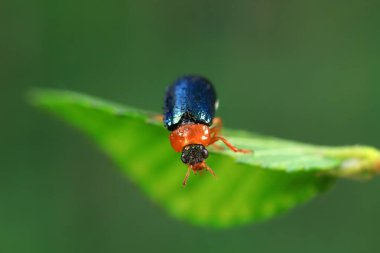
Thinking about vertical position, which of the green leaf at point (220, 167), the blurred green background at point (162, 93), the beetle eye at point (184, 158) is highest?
the blurred green background at point (162, 93)

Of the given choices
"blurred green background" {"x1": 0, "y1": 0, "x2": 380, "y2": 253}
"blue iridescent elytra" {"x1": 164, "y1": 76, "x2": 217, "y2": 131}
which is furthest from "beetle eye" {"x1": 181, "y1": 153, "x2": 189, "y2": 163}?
"blurred green background" {"x1": 0, "y1": 0, "x2": 380, "y2": 253}

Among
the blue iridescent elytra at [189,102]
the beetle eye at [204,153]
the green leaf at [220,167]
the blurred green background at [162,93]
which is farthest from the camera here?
the blurred green background at [162,93]

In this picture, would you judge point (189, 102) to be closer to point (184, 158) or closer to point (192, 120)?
point (192, 120)

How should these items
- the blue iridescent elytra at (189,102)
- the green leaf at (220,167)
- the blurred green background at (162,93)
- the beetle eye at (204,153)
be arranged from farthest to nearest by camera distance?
the blurred green background at (162,93)
the blue iridescent elytra at (189,102)
the beetle eye at (204,153)
the green leaf at (220,167)

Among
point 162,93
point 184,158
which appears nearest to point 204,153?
point 184,158

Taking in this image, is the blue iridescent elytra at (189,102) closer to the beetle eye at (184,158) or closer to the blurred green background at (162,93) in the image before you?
the beetle eye at (184,158)

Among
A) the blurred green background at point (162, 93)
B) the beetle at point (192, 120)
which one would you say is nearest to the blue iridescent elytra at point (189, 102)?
the beetle at point (192, 120)

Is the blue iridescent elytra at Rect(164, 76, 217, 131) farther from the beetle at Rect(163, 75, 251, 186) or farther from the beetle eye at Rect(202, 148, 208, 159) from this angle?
the beetle eye at Rect(202, 148, 208, 159)

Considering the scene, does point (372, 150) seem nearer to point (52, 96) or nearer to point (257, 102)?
point (52, 96)
